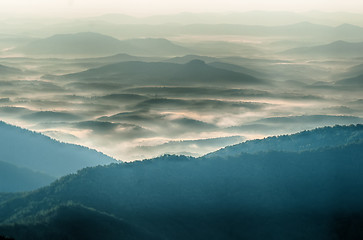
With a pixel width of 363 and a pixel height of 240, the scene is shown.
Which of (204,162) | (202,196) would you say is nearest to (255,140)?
(204,162)

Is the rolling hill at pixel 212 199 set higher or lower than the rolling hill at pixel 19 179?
higher

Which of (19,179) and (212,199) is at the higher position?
(212,199)

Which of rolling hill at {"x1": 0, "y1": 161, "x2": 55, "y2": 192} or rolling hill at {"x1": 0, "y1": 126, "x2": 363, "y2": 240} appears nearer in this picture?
rolling hill at {"x1": 0, "y1": 126, "x2": 363, "y2": 240}

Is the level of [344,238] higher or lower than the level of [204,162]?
lower

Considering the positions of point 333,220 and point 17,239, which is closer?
point 17,239

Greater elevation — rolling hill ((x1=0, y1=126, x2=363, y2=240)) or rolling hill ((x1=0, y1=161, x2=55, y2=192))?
rolling hill ((x1=0, y1=126, x2=363, y2=240))

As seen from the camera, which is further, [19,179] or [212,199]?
[19,179]

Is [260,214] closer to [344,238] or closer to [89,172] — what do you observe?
[344,238]

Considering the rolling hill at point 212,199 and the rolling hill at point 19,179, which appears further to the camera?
the rolling hill at point 19,179
